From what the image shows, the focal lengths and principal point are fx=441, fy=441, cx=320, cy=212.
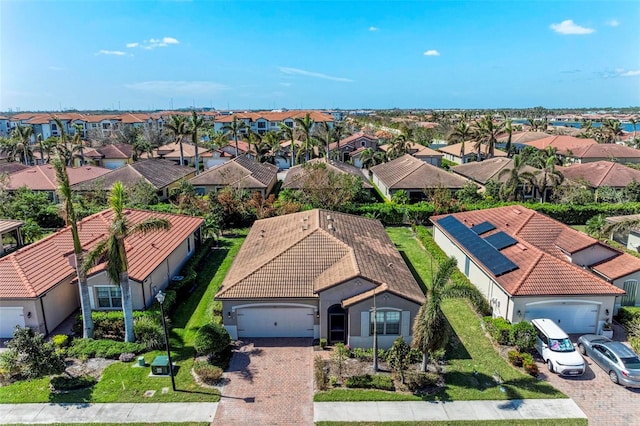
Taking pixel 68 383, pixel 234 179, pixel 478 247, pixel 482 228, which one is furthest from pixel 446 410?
pixel 234 179

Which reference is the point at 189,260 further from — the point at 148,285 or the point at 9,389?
the point at 9,389

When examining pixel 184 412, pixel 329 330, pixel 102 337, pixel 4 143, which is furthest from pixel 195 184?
pixel 4 143

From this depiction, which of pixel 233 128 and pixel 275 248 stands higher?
pixel 233 128

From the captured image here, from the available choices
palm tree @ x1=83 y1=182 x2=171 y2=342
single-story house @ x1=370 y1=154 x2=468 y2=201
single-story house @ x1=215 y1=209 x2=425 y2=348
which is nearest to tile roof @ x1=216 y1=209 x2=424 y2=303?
single-story house @ x1=215 y1=209 x2=425 y2=348

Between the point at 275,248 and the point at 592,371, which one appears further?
the point at 275,248

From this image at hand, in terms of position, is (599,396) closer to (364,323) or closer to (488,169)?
(364,323)

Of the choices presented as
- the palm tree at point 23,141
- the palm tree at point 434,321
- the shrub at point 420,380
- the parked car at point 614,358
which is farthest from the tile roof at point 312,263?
the palm tree at point 23,141

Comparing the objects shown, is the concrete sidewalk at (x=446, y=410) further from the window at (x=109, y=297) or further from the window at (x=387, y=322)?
the window at (x=109, y=297)
